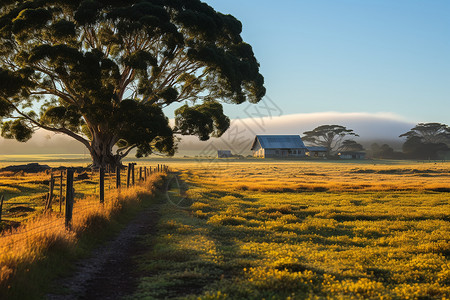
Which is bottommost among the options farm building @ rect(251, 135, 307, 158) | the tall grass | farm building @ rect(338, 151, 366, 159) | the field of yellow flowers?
the field of yellow flowers

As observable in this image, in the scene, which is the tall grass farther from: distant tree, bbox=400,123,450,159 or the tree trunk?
distant tree, bbox=400,123,450,159

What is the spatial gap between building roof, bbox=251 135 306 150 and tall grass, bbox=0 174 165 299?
3946 inches

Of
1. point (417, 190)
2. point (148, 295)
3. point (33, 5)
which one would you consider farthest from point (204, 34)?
point (148, 295)

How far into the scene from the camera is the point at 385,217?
1914 centimetres

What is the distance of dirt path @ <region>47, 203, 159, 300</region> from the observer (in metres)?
7.78

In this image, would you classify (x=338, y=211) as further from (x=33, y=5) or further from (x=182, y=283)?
(x=33, y=5)

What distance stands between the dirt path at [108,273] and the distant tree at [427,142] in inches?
5463

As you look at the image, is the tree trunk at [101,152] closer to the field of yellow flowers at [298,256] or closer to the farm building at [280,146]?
the field of yellow flowers at [298,256]

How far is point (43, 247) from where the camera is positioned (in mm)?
9180

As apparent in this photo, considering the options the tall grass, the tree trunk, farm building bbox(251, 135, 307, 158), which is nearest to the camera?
the tall grass

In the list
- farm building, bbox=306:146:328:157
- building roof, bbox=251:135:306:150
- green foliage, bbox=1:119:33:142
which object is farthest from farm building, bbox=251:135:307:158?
green foliage, bbox=1:119:33:142

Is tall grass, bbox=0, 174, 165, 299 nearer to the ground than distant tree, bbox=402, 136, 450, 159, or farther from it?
nearer to the ground

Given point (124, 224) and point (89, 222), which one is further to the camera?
point (124, 224)

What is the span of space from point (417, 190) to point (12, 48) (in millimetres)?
41993
